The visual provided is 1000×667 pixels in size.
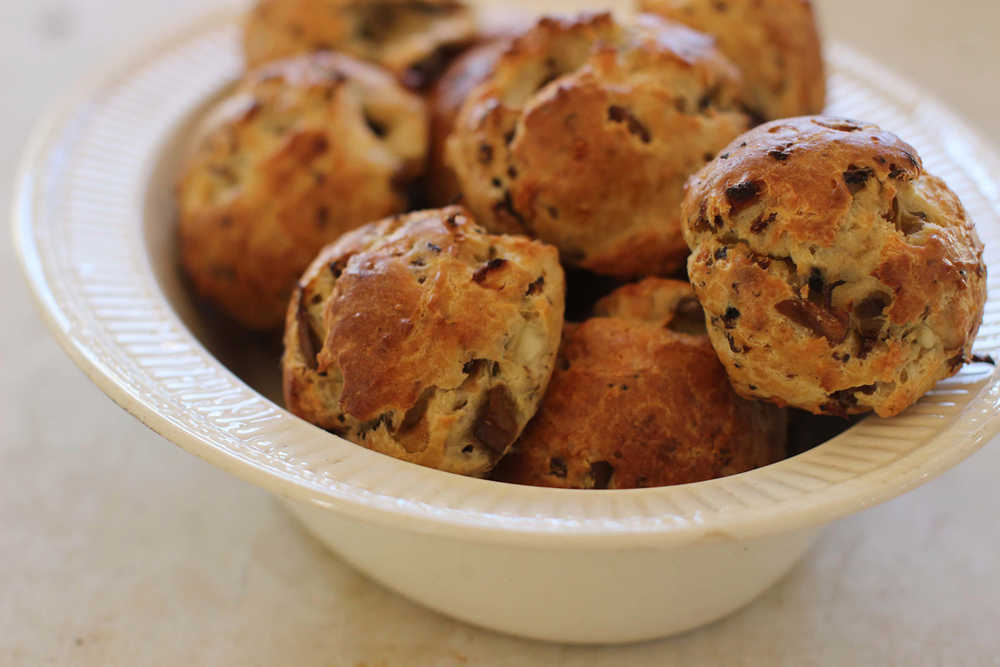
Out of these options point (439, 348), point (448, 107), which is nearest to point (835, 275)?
point (439, 348)

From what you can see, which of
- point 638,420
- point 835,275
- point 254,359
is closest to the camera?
point 835,275

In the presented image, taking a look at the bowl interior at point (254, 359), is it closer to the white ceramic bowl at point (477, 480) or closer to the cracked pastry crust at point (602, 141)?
the white ceramic bowl at point (477, 480)

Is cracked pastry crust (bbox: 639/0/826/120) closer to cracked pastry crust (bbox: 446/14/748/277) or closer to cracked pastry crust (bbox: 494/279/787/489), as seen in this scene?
cracked pastry crust (bbox: 446/14/748/277)

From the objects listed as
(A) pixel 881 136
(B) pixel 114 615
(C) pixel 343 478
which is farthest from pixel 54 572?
(A) pixel 881 136

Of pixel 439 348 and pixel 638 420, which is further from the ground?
pixel 439 348

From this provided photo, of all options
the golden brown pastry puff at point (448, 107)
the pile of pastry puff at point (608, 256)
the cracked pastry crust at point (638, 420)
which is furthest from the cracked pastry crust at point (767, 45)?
the cracked pastry crust at point (638, 420)

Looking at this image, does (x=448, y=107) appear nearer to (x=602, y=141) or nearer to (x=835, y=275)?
(x=602, y=141)
